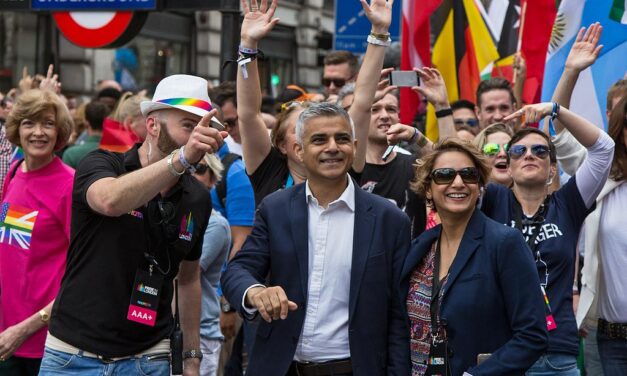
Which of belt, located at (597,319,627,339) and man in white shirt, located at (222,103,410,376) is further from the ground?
man in white shirt, located at (222,103,410,376)

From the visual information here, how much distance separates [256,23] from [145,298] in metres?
1.59

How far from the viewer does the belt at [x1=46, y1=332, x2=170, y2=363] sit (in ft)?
15.1

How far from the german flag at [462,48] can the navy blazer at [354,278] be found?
5.57m

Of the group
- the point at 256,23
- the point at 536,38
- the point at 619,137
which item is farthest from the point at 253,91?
the point at 536,38

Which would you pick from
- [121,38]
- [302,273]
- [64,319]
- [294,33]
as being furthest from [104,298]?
[294,33]

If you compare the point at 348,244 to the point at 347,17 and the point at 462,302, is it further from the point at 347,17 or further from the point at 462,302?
the point at 347,17

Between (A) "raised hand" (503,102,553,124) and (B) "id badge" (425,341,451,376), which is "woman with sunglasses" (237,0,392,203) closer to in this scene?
(A) "raised hand" (503,102,553,124)

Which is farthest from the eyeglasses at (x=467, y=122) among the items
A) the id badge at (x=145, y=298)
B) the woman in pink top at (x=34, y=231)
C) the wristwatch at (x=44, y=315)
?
the id badge at (x=145, y=298)

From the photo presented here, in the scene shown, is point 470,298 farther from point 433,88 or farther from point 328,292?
point 433,88

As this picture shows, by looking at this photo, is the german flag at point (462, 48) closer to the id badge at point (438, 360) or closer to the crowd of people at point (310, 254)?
the crowd of people at point (310, 254)

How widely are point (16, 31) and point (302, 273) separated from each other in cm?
1934

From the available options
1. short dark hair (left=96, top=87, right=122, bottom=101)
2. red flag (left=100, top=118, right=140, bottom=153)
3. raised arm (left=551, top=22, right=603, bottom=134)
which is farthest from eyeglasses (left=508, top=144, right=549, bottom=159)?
short dark hair (left=96, top=87, right=122, bottom=101)

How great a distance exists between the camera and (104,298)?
182 inches

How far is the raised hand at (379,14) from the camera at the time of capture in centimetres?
552
